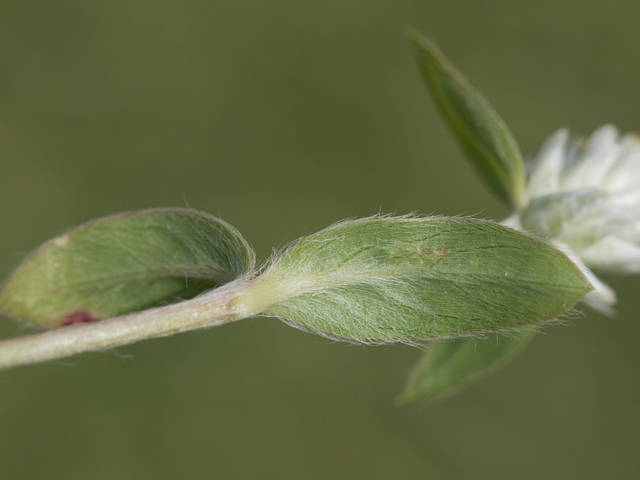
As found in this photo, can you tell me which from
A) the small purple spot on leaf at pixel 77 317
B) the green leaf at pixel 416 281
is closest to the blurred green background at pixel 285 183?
the small purple spot on leaf at pixel 77 317

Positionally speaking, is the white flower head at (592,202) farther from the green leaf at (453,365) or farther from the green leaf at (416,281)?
the green leaf at (416,281)

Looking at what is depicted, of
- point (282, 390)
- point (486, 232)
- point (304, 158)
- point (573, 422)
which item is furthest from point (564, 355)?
point (486, 232)

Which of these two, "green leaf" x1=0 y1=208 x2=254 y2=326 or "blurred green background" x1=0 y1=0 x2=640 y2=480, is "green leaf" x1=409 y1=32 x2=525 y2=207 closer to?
"green leaf" x1=0 y1=208 x2=254 y2=326

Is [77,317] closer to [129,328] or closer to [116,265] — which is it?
[116,265]

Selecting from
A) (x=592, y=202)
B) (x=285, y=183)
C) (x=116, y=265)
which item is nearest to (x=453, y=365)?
(x=592, y=202)

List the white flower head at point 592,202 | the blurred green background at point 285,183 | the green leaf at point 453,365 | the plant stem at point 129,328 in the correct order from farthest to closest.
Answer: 1. the blurred green background at point 285,183
2. the green leaf at point 453,365
3. the white flower head at point 592,202
4. the plant stem at point 129,328

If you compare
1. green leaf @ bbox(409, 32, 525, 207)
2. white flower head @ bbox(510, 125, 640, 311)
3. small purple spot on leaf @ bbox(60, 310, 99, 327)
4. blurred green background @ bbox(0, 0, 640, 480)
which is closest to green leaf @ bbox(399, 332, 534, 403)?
white flower head @ bbox(510, 125, 640, 311)
